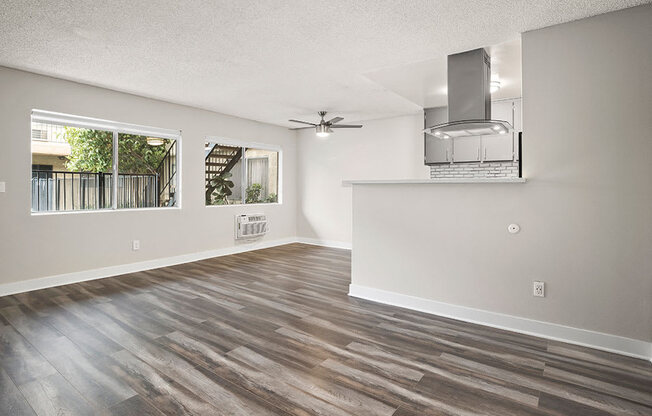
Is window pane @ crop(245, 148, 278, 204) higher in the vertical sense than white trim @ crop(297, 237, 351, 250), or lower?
higher

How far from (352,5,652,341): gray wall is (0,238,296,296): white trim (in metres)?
3.98

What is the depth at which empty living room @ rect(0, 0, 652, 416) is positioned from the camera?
2154mm

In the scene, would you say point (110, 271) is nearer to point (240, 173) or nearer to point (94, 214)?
point (94, 214)

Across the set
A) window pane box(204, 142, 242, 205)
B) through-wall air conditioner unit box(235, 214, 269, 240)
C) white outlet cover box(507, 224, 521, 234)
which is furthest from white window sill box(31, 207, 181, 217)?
white outlet cover box(507, 224, 521, 234)

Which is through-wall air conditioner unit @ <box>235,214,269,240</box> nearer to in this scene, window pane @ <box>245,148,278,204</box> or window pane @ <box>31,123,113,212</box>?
window pane @ <box>245,148,278,204</box>

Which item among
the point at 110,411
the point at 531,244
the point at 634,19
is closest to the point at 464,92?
the point at 634,19

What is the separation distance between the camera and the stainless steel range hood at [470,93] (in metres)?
3.51

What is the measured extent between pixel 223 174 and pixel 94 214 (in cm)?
244

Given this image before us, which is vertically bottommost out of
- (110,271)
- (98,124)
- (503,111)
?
(110,271)

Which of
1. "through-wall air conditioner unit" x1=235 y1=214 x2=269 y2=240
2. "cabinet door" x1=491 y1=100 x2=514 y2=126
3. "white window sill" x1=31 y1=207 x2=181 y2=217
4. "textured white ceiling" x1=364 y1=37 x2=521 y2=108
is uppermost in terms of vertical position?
"textured white ceiling" x1=364 y1=37 x2=521 y2=108

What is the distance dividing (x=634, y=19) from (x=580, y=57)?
14.8 inches

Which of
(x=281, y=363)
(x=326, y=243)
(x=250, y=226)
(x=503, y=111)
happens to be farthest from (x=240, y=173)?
(x=281, y=363)

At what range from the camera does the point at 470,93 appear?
3.59m

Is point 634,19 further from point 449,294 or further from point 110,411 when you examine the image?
point 110,411
